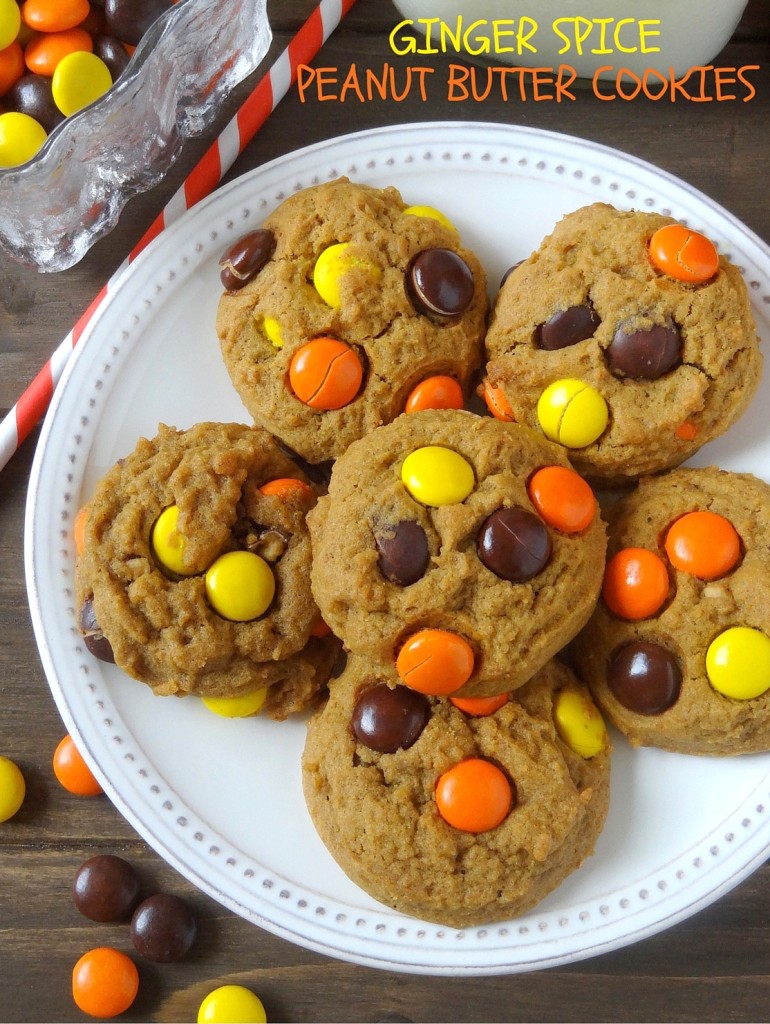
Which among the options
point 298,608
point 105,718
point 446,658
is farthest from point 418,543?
point 105,718

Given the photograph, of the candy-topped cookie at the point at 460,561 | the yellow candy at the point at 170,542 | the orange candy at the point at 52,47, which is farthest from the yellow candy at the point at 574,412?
the orange candy at the point at 52,47

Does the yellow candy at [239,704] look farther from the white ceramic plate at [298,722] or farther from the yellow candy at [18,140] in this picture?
the yellow candy at [18,140]

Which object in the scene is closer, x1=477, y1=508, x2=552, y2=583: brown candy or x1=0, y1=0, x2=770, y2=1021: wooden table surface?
x1=477, y1=508, x2=552, y2=583: brown candy

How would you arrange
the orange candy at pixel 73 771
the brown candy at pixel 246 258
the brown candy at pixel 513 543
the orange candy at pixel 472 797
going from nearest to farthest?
the brown candy at pixel 513 543 → the orange candy at pixel 472 797 → the brown candy at pixel 246 258 → the orange candy at pixel 73 771

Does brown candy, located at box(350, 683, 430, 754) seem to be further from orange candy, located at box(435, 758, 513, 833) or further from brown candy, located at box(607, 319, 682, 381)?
brown candy, located at box(607, 319, 682, 381)

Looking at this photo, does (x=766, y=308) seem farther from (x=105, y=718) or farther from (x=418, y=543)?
(x=105, y=718)

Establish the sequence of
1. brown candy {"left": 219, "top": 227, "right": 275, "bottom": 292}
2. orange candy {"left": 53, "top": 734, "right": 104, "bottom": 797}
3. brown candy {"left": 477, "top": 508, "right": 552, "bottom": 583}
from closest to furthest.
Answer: brown candy {"left": 477, "top": 508, "right": 552, "bottom": 583}
brown candy {"left": 219, "top": 227, "right": 275, "bottom": 292}
orange candy {"left": 53, "top": 734, "right": 104, "bottom": 797}

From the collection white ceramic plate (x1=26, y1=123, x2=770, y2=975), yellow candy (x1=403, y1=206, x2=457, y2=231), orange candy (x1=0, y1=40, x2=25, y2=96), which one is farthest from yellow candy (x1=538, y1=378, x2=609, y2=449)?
orange candy (x1=0, y1=40, x2=25, y2=96)
